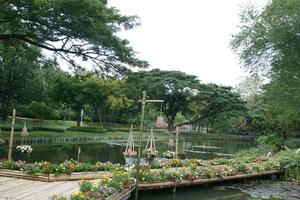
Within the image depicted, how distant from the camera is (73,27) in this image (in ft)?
72.6

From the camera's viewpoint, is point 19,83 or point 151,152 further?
point 19,83

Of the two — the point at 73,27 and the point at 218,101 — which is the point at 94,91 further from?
the point at 73,27

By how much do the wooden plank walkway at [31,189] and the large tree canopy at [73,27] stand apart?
9.13 m

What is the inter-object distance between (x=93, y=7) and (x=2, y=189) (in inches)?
426

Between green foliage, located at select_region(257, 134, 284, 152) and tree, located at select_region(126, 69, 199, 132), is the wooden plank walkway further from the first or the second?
tree, located at select_region(126, 69, 199, 132)

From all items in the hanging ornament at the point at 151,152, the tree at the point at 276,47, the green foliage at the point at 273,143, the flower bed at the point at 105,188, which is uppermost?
the tree at the point at 276,47

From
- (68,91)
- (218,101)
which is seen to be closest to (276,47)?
(68,91)

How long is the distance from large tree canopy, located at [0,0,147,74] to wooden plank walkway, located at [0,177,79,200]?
9134 mm

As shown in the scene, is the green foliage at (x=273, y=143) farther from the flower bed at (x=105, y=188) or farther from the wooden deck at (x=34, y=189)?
the wooden deck at (x=34, y=189)

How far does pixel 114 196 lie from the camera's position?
40.0ft

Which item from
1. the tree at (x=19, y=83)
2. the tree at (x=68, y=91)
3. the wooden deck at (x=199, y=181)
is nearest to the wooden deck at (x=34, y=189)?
the wooden deck at (x=199, y=181)

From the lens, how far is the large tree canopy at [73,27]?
20500 millimetres

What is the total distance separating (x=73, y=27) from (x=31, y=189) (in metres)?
11.8

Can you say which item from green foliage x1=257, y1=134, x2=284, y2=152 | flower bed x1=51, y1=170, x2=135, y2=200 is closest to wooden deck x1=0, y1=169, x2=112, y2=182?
flower bed x1=51, y1=170, x2=135, y2=200
